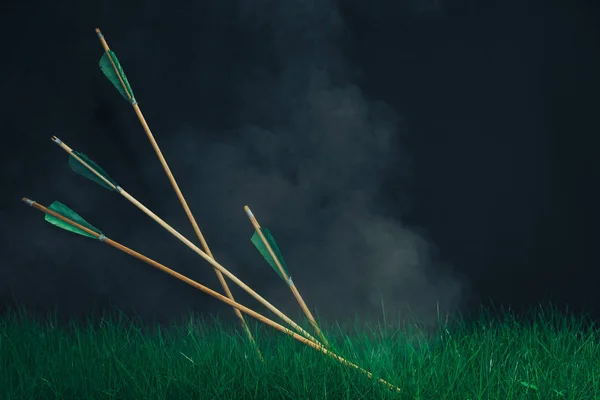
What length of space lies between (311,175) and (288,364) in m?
0.96

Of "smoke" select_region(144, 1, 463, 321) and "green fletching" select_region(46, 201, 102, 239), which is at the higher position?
"smoke" select_region(144, 1, 463, 321)

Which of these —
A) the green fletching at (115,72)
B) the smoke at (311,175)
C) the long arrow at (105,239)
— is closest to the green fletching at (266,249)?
the long arrow at (105,239)

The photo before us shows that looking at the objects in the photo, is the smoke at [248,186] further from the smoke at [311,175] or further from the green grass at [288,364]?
the green grass at [288,364]

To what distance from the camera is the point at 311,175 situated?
323 centimetres

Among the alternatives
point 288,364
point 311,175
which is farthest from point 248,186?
point 288,364

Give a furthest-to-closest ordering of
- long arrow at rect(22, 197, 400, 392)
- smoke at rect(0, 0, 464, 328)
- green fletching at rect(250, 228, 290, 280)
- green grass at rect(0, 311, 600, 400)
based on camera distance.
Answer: smoke at rect(0, 0, 464, 328) → green fletching at rect(250, 228, 290, 280) → long arrow at rect(22, 197, 400, 392) → green grass at rect(0, 311, 600, 400)

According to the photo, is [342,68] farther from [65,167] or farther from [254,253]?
[65,167]

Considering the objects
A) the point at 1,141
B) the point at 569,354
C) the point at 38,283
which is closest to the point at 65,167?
the point at 1,141

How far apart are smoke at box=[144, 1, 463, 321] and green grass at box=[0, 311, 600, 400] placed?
348 millimetres

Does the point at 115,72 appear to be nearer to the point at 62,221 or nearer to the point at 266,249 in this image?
the point at 62,221

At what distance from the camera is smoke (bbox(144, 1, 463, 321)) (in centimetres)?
321

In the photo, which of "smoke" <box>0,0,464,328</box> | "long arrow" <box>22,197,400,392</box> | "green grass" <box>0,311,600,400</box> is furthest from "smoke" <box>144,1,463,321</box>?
"long arrow" <box>22,197,400,392</box>

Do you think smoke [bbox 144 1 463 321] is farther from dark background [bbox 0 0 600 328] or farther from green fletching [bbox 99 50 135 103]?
green fletching [bbox 99 50 135 103]

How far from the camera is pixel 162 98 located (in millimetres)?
3230
